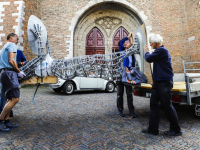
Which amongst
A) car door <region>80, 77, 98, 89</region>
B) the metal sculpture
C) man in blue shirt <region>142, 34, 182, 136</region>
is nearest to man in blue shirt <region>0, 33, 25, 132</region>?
the metal sculpture

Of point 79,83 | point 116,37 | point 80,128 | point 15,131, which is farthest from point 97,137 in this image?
point 116,37

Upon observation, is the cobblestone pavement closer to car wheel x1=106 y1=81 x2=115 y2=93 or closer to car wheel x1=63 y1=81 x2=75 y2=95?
car wheel x1=63 y1=81 x2=75 y2=95

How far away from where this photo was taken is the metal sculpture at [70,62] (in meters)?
2.58

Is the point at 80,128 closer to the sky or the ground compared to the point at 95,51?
closer to the ground

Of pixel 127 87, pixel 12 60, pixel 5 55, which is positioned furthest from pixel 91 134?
pixel 5 55

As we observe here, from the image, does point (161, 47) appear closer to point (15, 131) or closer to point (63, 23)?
point (15, 131)

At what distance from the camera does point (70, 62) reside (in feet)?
9.12

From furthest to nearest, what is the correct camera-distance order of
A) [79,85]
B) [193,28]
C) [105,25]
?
1. [105,25]
2. [193,28]
3. [79,85]

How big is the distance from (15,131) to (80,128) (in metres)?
1.20

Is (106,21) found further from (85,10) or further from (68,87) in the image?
(68,87)

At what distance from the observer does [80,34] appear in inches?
441

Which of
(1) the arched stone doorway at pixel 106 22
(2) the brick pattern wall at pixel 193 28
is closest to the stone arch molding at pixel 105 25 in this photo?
(1) the arched stone doorway at pixel 106 22

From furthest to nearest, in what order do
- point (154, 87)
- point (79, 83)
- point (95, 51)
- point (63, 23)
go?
1. point (95, 51)
2. point (63, 23)
3. point (79, 83)
4. point (154, 87)

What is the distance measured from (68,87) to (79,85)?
0.59 metres
